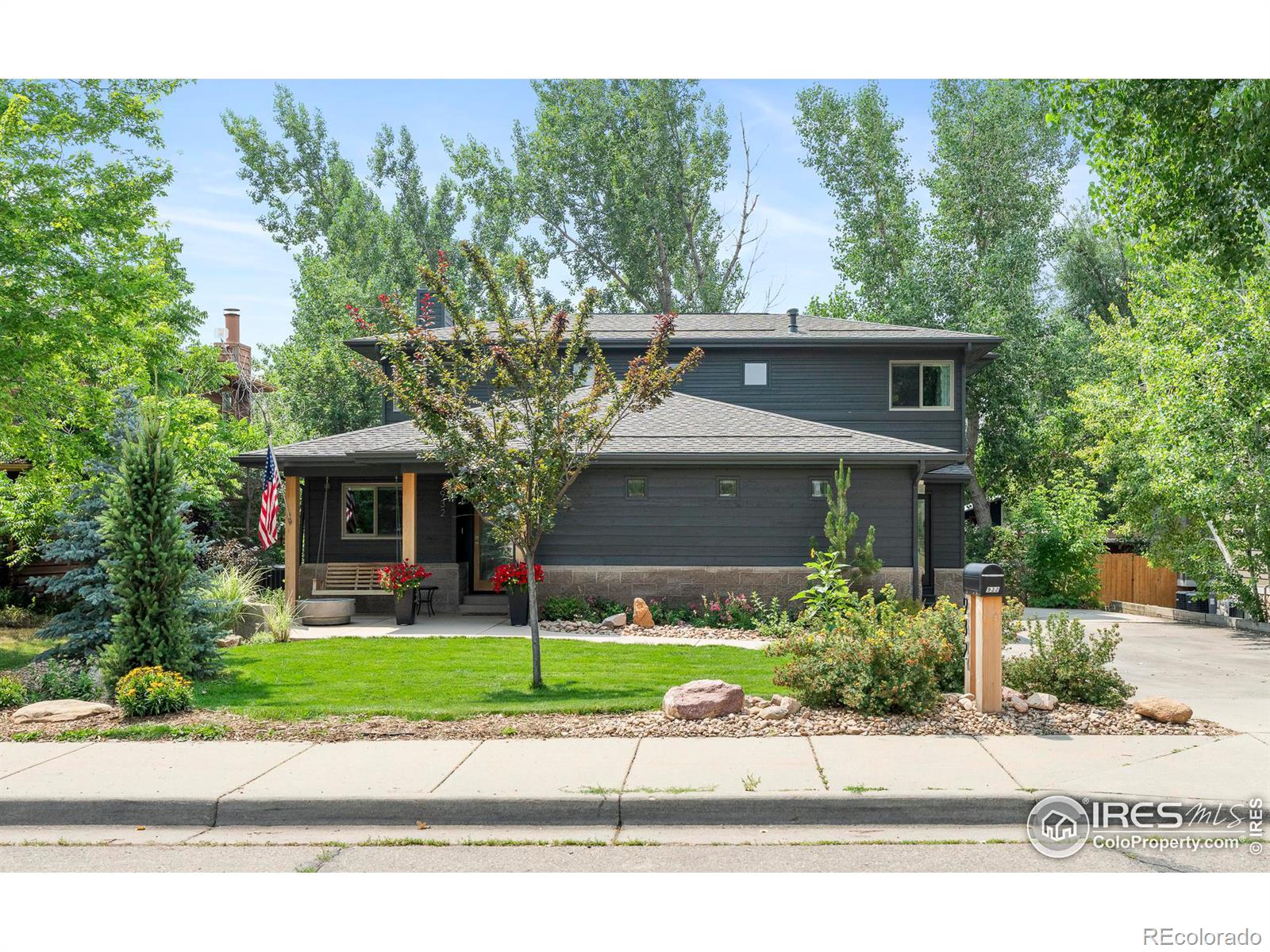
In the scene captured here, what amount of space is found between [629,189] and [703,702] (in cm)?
3434

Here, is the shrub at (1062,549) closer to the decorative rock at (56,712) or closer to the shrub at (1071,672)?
the shrub at (1071,672)

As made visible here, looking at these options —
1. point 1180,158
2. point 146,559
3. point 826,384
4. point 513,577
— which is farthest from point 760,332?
point 146,559

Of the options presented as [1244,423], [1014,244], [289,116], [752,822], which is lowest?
[752,822]

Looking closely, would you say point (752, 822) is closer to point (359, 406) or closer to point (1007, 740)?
point (1007, 740)

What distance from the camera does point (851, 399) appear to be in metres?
24.3

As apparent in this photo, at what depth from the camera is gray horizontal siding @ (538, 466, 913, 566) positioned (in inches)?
739

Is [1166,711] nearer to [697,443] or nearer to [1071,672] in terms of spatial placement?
[1071,672]

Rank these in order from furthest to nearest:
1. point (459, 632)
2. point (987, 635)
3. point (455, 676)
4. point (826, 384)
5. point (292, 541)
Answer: point (826, 384)
point (292, 541)
point (459, 632)
point (455, 676)
point (987, 635)

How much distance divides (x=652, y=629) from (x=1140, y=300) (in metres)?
12.9

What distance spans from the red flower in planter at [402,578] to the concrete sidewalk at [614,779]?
936 centimetres

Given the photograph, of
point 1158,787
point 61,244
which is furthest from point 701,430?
point 1158,787

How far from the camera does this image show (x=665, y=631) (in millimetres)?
16672

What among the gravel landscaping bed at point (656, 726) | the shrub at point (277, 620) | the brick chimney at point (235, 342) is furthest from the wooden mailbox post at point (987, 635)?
the brick chimney at point (235, 342)

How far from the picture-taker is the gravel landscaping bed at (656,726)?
27.7ft
